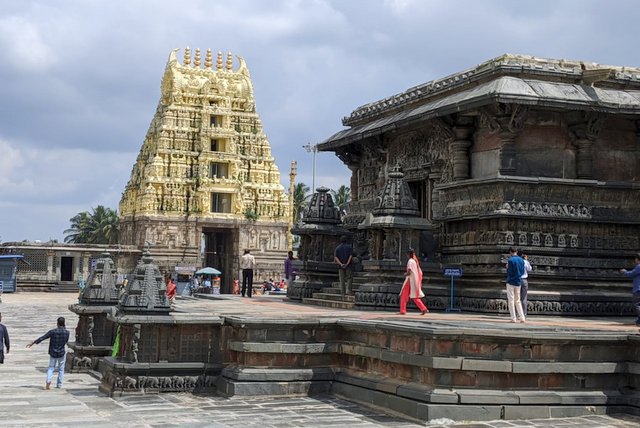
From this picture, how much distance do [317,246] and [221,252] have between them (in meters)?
39.5

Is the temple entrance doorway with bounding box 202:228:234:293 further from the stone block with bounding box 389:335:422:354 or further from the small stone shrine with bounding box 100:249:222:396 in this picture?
the stone block with bounding box 389:335:422:354

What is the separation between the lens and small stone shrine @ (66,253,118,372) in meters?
16.2

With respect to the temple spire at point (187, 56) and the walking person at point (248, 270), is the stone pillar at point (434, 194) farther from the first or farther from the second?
the temple spire at point (187, 56)

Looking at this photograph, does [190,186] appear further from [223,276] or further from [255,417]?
[255,417]

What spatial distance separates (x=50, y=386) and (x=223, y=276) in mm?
43995

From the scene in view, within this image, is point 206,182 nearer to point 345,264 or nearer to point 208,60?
point 208,60

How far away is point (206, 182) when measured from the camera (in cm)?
5622

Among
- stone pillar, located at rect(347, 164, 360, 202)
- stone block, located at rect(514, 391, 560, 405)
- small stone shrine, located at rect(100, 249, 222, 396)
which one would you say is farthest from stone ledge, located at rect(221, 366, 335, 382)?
stone pillar, located at rect(347, 164, 360, 202)

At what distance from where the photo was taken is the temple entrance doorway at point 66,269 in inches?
2279

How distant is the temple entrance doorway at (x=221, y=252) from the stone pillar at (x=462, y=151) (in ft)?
134

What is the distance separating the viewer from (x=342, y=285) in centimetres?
1873

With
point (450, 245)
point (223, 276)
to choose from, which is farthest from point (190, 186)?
point (450, 245)

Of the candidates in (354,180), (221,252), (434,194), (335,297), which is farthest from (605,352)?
(221,252)

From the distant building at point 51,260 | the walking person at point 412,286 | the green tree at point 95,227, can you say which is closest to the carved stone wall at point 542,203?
the walking person at point 412,286
